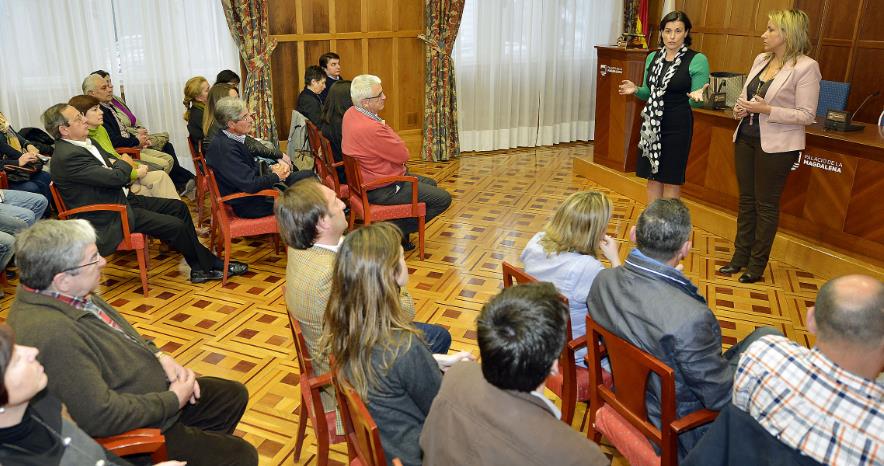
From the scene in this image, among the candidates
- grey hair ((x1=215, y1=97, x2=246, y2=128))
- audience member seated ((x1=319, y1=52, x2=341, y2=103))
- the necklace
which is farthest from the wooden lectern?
the necklace

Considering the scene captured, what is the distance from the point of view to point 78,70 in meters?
6.21

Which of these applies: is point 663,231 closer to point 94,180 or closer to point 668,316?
point 668,316

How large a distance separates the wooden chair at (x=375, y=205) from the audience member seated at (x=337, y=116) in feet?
2.21

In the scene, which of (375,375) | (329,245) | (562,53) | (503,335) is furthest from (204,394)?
(562,53)

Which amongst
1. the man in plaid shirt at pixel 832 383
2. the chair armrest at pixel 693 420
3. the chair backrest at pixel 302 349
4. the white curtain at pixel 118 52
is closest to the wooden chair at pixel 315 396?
the chair backrest at pixel 302 349

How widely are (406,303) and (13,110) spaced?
205 inches

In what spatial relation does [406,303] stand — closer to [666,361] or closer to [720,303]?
[666,361]

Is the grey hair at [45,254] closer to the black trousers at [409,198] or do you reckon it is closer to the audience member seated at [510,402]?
the audience member seated at [510,402]

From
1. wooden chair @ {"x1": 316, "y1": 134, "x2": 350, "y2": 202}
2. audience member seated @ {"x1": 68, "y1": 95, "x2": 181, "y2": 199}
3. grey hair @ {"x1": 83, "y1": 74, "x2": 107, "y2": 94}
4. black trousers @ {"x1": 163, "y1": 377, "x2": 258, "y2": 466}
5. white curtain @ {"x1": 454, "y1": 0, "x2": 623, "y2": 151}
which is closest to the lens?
black trousers @ {"x1": 163, "y1": 377, "x2": 258, "y2": 466}

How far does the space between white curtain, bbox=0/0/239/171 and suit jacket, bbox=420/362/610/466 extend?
5721mm

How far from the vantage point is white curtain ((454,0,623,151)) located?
8148 mm

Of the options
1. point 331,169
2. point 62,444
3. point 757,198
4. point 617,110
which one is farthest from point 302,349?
point 617,110

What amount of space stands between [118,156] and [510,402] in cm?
411

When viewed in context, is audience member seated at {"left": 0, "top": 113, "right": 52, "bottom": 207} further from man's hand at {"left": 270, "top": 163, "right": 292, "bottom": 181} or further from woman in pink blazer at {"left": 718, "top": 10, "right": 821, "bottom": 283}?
woman in pink blazer at {"left": 718, "top": 10, "right": 821, "bottom": 283}
